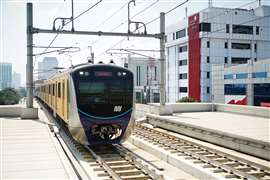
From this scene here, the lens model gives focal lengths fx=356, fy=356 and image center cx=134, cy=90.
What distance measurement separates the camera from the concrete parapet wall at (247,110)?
19906mm

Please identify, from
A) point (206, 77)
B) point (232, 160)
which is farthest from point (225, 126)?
point (206, 77)

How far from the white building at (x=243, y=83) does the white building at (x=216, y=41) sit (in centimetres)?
447

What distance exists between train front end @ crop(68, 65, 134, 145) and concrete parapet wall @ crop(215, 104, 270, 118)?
33.5 ft

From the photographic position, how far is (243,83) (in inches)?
1908

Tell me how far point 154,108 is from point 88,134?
422 inches

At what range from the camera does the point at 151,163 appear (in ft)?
36.7

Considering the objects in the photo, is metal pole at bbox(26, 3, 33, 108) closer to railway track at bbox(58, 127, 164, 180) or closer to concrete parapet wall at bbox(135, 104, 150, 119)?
concrete parapet wall at bbox(135, 104, 150, 119)

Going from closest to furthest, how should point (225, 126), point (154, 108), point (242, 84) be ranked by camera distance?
point (225, 126) < point (154, 108) < point (242, 84)

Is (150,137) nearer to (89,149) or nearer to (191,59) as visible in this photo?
(89,149)

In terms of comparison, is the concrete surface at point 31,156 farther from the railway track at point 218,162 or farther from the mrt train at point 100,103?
the railway track at point 218,162

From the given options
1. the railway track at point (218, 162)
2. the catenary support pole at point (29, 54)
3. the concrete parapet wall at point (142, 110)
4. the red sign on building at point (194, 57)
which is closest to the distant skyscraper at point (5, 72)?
the red sign on building at point (194, 57)

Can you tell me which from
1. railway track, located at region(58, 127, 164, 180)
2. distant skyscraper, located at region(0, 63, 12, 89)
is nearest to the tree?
railway track, located at region(58, 127, 164, 180)

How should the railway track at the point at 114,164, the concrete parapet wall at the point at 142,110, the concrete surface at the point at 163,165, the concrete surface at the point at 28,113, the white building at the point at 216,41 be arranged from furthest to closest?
the white building at the point at 216,41 → the concrete parapet wall at the point at 142,110 → the concrete surface at the point at 28,113 → the concrete surface at the point at 163,165 → the railway track at the point at 114,164

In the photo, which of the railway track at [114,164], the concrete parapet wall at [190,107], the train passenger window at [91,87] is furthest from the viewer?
the concrete parapet wall at [190,107]
